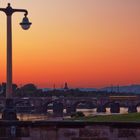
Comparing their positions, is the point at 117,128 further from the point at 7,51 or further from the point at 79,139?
the point at 7,51

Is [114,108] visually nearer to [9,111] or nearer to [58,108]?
[58,108]

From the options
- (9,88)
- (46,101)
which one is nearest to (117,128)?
(9,88)

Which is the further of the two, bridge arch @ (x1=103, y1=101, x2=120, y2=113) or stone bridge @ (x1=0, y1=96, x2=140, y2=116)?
stone bridge @ (x1=0, y1=96, x2=140, y2=116)

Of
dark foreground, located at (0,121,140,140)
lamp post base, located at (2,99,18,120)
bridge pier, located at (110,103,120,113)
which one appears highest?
bridge pier, located at (110,103,120,113)

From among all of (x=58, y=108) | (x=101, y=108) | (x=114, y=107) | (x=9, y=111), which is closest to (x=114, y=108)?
(x=114, y=107)

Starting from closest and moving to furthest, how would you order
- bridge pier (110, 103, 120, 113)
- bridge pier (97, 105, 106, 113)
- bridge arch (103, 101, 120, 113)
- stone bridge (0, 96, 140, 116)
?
bridge pier (110, 103, 120, 113)
bridge arch (103, 101, 120, 113)
bridge pier (97, 105, 106, 113)
stone bridge (0, 96, 140, 116)

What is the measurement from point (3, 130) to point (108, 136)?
221 cm

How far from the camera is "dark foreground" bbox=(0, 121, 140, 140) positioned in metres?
11.8

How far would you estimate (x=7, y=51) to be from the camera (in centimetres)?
1600

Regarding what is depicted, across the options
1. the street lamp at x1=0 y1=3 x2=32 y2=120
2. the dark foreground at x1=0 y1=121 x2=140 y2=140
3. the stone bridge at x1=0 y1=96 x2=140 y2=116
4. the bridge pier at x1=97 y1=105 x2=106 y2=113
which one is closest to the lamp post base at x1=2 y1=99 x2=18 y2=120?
the street lamp at x1=0 y1=3 x2=32 y2=120

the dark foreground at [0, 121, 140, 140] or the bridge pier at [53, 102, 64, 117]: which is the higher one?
the bridge pier at [53, 102, 64, 117]

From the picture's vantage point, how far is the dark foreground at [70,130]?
11758mm

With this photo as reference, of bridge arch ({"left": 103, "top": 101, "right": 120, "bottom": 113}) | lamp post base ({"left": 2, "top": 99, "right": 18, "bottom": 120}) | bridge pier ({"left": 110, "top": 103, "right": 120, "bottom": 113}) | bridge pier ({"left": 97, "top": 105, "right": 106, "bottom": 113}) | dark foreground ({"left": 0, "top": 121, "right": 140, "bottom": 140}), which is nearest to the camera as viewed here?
dark foreground ({"left": 0, "top": 121, "right": 140, "bottom": 140})

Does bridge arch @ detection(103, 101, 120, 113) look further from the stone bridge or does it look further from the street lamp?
the street lamp
